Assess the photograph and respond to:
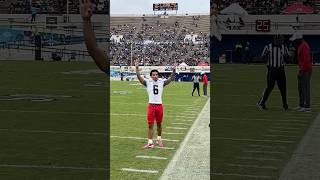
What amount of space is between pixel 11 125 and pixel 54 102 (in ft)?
13.8

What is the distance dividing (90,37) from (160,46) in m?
53.4

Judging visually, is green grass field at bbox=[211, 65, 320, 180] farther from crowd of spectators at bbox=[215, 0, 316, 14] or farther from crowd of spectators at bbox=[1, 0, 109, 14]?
crowd of spectators at bbox=[1, 0, 109, 14]

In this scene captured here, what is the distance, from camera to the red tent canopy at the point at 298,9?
4649 cm

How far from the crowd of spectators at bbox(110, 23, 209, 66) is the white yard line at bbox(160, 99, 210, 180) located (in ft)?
128

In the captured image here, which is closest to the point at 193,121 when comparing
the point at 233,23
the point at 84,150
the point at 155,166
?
the point at 84,150

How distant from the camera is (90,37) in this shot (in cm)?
332

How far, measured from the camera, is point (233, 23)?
48.2 metres

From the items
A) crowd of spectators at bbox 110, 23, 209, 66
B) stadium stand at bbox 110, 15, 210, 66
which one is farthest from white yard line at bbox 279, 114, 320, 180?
stadium stand at bbox 110, 15, 210, 66

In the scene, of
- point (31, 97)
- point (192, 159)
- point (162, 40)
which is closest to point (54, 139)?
A: point (192, 159)

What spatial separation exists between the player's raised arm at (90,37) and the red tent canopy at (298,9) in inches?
1790

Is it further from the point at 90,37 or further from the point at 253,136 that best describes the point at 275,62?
the point at 90,37

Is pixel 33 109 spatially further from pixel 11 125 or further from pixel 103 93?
A: pixel 103 93

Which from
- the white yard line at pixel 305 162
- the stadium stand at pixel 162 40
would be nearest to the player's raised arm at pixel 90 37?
the white yard line at pixel 305 162

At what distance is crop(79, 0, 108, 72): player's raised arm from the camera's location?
280 centimetres
